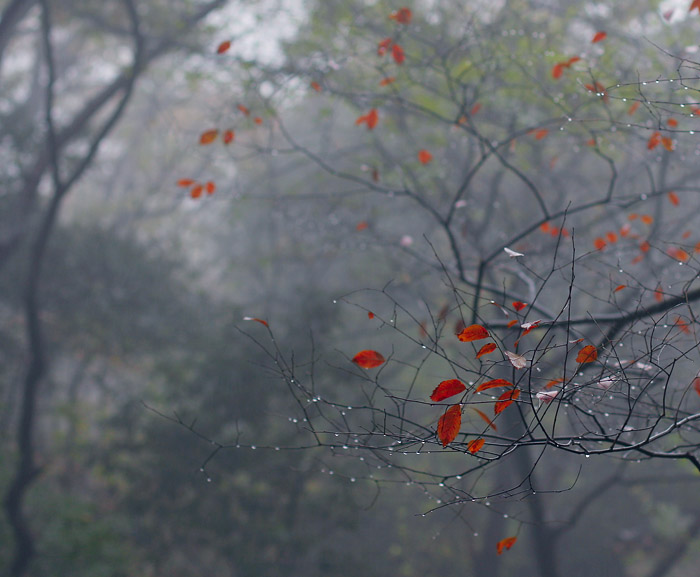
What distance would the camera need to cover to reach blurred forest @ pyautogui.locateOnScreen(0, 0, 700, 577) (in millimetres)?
4168

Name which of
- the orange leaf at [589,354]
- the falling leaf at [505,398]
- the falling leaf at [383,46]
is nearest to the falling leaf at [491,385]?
the falling leaf at [505,398]

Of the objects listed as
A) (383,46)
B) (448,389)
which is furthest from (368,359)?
(383,46)

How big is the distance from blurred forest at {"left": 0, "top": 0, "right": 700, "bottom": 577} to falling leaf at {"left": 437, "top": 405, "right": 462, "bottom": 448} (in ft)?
0.31

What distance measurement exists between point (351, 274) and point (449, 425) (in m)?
7.60

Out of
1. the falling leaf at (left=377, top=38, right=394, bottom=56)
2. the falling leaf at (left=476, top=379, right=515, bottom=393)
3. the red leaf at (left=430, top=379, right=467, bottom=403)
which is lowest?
the red leaf at (left=430, top=379, right=467, bottom=403)

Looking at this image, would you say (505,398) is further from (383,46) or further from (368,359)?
(383,46)

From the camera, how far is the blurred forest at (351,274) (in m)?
4.17

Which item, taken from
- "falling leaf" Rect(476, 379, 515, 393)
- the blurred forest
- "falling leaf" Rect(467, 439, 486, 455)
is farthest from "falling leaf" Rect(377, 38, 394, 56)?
"falling leaf" Rect(467, 439, 486, 455)

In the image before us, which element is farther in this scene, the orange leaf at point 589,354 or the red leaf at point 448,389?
the orange leaf at point 589,354

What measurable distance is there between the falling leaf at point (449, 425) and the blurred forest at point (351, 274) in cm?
9

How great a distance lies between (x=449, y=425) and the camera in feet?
5.76

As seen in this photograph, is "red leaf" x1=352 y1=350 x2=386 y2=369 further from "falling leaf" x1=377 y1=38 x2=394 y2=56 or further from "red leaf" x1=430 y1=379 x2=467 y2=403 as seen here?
"falling leaf" x1=377 y1=38 x2=394 y2=56

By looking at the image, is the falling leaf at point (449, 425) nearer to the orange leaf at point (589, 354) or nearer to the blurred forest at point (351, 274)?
the blurred forest at point (351, 274)

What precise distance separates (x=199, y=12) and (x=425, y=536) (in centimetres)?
856
